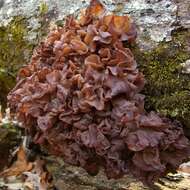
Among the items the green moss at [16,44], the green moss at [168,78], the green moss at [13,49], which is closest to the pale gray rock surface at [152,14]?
the green moss at [168,78]

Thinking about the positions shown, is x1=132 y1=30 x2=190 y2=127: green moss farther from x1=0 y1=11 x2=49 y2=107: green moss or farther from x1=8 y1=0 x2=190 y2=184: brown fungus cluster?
x1=0 y1=11 x2=49 y2=107: green moss

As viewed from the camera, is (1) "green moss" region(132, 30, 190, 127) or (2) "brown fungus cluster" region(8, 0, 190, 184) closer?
(2) "brown fungus cluster" region(8, 0, 190, 184)

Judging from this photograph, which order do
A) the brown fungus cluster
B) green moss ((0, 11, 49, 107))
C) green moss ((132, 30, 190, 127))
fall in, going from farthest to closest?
green moss ((0, 11, 49, 107)), green moss ((132, 30, 190, 127)), the brown fungus cluster

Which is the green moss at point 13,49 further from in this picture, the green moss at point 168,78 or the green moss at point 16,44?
the green moss at point 168,78

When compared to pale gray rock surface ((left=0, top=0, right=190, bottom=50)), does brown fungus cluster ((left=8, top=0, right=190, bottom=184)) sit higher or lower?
lower

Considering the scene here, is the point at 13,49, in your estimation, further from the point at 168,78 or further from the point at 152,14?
the point at 168,78

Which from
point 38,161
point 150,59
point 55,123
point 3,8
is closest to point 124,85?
point 150,59

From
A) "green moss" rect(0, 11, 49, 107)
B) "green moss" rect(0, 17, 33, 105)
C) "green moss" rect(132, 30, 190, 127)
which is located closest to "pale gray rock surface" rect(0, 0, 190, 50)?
"green moss" rect(132, 30, 190, 127)
